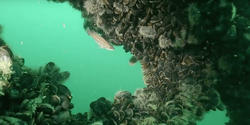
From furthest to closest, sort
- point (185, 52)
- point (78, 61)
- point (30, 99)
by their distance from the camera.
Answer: point (78, 61), point (185, 52), point (30, 99)

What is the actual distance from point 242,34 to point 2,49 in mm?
4841

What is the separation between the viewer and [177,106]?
241 inches

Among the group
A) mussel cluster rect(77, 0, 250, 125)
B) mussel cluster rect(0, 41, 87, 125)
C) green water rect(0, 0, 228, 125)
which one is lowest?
mussel cluster rect(0, 41, 87, 125)

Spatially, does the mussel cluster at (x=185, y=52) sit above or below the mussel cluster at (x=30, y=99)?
above

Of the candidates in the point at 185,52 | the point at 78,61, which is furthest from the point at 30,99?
the point at 78,61

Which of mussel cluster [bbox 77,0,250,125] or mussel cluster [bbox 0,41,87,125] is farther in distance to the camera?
mussel cluster [bbox 77,0,250,125]

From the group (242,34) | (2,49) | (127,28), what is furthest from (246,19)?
(2,49)

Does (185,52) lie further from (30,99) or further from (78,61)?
(78,61)

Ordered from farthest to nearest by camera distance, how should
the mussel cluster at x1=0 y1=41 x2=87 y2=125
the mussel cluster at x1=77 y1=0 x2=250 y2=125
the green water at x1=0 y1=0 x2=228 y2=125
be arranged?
1. the green water at x1=0 y1=0 x2=228 y2=125
2. the mussel cluster at x1=77 y1=0 x2=250 y2=125
3. the mussel cluster at x1=0 y1=41 x2=87 y2=125

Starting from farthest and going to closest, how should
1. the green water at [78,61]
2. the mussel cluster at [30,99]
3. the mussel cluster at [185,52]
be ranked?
the green water at [78,61]
the mussel cluster at [185,52]
the mussel cluster at [30,99]

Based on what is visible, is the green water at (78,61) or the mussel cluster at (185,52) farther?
the green water at (78,61)

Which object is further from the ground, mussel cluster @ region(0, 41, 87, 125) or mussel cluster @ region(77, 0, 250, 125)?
mussel cluster @ region(77, 0, 250, 125)

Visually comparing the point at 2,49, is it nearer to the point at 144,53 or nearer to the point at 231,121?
the point at 144,53

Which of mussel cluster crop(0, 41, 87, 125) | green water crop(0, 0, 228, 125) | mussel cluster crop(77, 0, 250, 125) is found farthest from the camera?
green water crop(0, 0, 228, 125)
